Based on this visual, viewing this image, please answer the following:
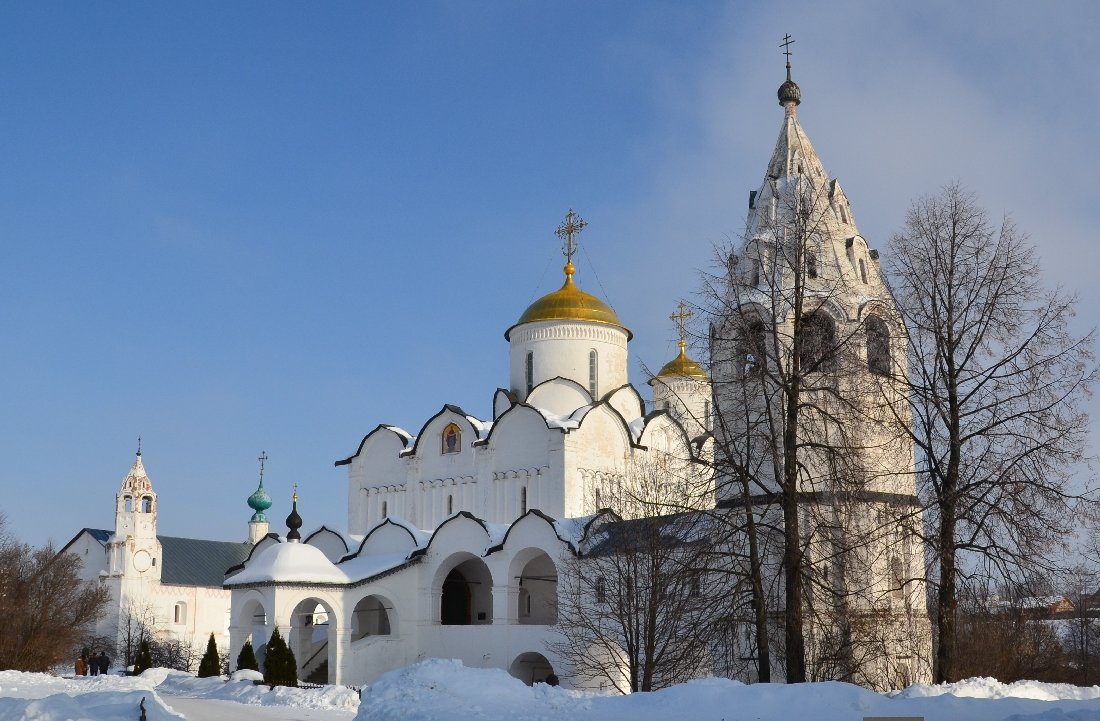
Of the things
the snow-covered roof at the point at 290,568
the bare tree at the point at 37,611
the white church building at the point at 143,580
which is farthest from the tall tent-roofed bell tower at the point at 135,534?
the snow-covered roof at the point at 290,568

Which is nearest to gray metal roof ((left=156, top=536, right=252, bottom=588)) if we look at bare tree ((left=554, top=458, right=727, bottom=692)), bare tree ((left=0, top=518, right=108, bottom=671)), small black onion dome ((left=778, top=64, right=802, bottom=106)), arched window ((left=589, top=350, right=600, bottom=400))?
bare tree ((left=0, top=518, right=108, bottom=671))

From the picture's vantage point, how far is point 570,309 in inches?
1157

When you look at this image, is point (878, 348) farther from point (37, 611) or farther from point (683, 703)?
point (37, 611)

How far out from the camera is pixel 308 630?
92.5 feet

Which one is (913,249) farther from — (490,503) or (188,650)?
(188,650)

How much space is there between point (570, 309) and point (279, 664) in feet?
40.7

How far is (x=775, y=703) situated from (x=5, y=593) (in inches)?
1036

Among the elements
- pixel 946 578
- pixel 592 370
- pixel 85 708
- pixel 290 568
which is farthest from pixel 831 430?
pixel 592 370

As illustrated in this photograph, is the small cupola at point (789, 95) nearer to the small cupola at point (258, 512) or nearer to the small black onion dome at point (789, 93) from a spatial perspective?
the small black onion dome at point (789, 93)

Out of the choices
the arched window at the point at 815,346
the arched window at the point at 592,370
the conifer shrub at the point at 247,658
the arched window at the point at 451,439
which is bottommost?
the conifer shrub at the point at 247,658

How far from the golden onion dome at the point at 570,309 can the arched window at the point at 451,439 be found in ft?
11.0

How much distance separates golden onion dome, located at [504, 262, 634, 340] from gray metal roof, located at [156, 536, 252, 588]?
27.8m

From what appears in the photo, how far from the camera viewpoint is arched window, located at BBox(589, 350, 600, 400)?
28969mm

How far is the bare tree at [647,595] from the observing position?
1526 centimetres
